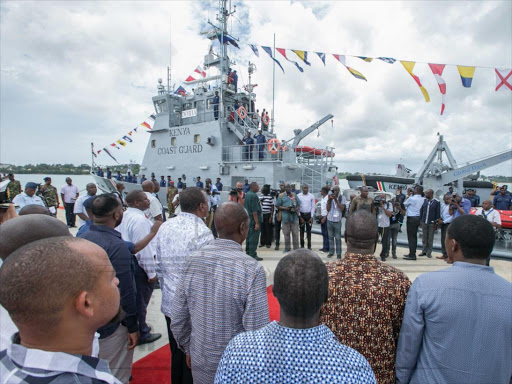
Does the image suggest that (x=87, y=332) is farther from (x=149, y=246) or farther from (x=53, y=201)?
(x=53, y=201)

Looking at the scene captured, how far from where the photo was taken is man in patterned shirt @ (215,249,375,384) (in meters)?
0.97

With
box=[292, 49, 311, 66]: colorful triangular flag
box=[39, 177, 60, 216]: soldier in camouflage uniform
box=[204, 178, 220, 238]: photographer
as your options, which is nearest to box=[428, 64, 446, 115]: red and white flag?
box=[292, 49, 311, 66]: colorful triangular flag

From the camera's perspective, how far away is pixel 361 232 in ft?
5.71

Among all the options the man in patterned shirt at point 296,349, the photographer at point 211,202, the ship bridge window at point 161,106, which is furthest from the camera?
the ship bridge window at point 161,106

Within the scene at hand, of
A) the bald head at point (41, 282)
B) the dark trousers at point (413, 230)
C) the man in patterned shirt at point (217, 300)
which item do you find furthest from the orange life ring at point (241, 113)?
the bald head at point (41, 282)

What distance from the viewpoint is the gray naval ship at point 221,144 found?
499 inches

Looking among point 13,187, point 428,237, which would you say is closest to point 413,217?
point 428,237

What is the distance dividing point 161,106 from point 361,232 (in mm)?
16337

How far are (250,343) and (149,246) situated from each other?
2212 millimetres

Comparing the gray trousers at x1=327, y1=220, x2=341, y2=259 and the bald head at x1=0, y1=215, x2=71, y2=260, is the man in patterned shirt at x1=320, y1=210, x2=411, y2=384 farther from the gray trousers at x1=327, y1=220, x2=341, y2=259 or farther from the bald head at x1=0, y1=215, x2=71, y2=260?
the gray trousers at x1=327, y1=220, x2=341, y2=259

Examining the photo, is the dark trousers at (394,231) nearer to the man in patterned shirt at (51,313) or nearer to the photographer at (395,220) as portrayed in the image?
the photographer at (395,220)

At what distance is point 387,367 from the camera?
64.0 inches

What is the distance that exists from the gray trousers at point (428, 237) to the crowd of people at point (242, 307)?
569 cm

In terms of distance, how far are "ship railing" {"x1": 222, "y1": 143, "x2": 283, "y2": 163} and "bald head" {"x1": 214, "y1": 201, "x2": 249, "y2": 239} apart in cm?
1032
